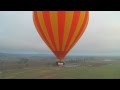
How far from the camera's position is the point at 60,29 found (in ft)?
22.8

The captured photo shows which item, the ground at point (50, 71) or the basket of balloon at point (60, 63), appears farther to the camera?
the basket of balloon at point (60, 63)

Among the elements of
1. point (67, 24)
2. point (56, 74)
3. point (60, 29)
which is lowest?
point (56, 74)

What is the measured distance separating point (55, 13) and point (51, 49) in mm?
859

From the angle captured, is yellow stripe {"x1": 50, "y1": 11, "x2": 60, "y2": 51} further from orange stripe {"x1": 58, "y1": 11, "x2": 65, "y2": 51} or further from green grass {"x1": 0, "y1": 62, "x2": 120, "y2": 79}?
green grass {"x1": 0, "y1": 62, "x2": 120, "y2": 79}

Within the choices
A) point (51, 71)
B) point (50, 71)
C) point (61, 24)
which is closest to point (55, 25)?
point (61, 24)

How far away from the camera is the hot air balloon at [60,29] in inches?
273

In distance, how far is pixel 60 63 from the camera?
6809 mm

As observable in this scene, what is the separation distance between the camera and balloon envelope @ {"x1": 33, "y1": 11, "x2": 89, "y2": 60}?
6.94 metres

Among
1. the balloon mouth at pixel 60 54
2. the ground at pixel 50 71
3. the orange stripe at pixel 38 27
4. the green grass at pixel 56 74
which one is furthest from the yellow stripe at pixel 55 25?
the green grass at pixel 56 74

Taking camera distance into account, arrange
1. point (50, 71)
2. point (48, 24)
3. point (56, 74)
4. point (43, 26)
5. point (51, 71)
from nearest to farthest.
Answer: point (56, 74)
point (48, 24)
point (43, 26)
point (51, 71)
point (50, 71)

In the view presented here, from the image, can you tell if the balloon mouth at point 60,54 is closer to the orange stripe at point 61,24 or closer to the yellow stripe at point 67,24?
the yellow stripe at point 67,24

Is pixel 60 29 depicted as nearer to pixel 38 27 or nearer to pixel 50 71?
pixel 38 27

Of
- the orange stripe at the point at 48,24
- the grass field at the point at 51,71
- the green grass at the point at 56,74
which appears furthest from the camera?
the orange stripe at the point at 48,24

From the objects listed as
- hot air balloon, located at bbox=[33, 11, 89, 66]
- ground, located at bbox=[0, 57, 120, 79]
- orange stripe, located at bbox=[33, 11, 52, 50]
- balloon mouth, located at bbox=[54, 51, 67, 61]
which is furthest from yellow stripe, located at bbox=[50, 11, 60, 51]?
ground, located at bbox=[0, 57, 120, 79]
